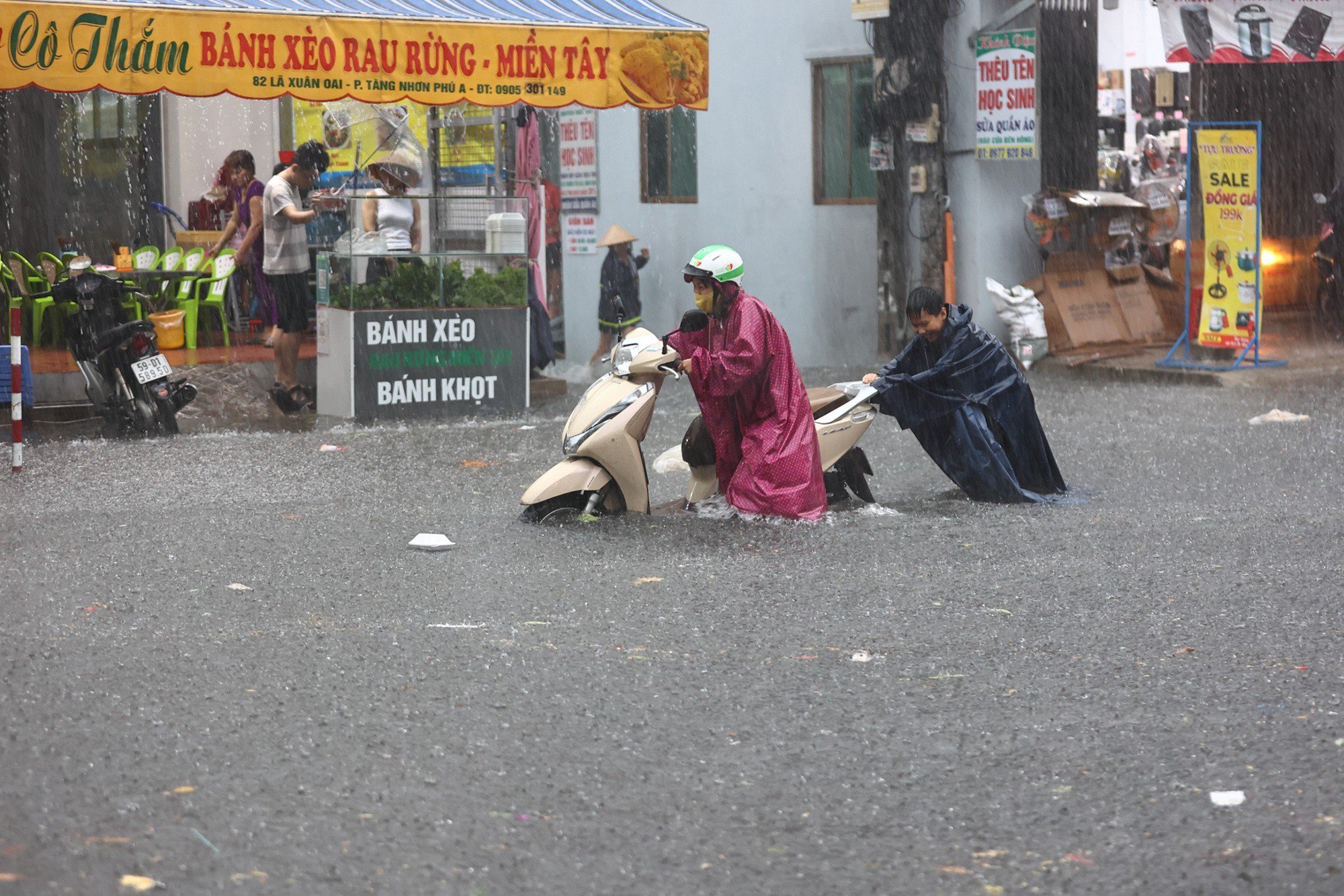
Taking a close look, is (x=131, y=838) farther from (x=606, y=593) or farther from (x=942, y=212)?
(x=942, y=212)

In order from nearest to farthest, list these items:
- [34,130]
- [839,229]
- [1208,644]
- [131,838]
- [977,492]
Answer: [131,838], [1208,644], [977,492], [839,229], [34,130]

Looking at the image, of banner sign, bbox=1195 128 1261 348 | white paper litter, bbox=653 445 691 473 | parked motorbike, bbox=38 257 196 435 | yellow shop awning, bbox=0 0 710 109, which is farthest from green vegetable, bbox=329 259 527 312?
banner sign, bbox=1195 128 1261 348

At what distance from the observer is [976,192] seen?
15648 millimetres

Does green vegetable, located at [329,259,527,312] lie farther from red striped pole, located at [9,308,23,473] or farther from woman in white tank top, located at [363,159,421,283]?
red striped pole, located at [9,308,23,473]

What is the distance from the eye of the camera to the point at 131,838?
12.1 ft

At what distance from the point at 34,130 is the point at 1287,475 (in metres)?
15.1

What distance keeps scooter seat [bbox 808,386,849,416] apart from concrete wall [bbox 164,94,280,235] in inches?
496

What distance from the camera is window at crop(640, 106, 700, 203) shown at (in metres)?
17.4

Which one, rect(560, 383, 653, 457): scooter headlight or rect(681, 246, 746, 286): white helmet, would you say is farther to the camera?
rect(681, 246, 746, 286): white helmet

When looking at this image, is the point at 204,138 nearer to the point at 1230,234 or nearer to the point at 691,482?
the point at 1230,234

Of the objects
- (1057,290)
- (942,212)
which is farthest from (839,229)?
(1057,290)

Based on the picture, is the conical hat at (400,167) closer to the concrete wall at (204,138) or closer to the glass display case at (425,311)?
the glass display case at (425,311)

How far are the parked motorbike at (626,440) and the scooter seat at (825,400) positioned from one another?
5cm

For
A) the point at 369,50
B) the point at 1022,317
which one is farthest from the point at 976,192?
the point at 369,50
